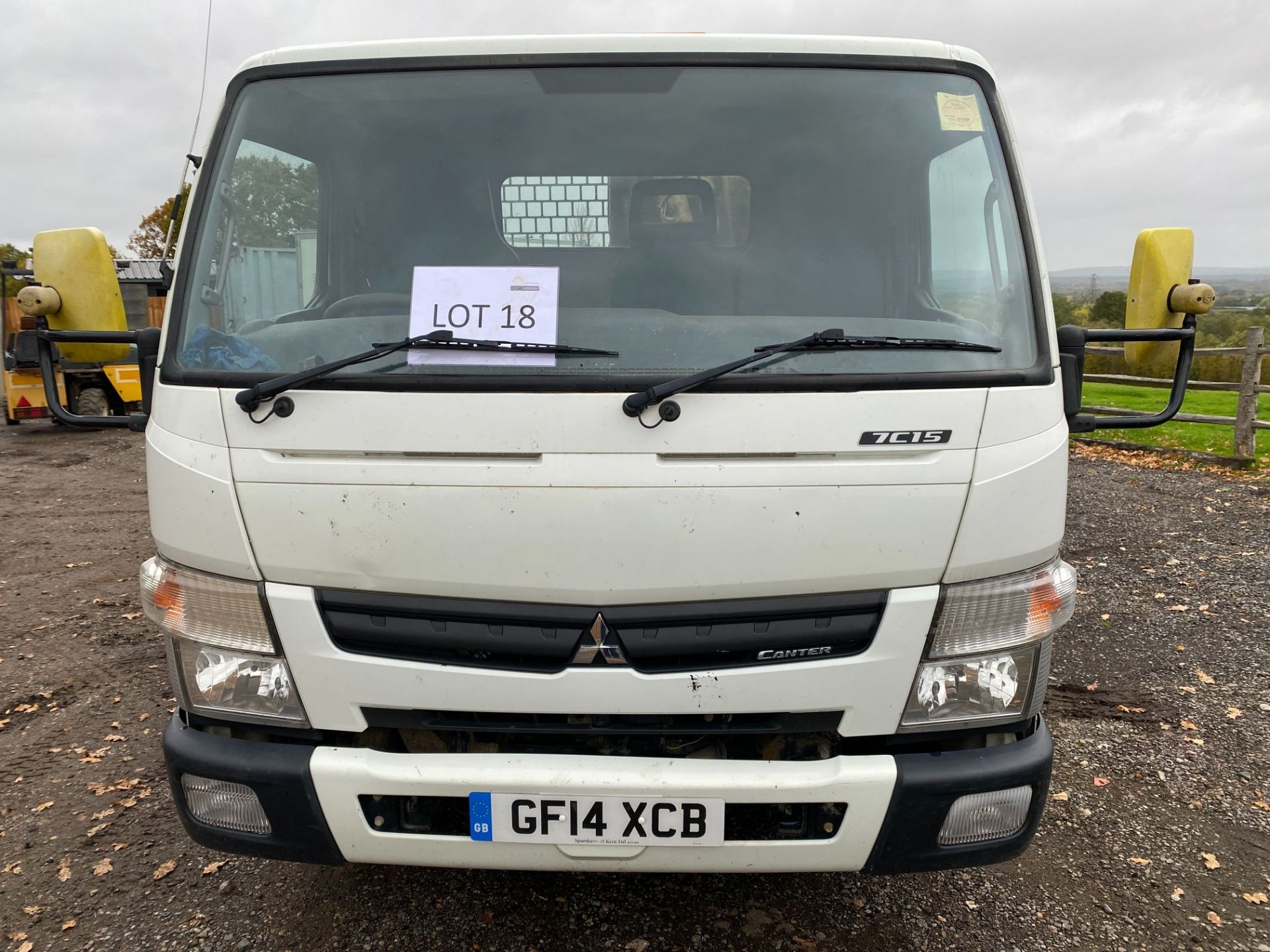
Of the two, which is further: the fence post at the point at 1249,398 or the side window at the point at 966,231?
the fence post at the point at 1249,398

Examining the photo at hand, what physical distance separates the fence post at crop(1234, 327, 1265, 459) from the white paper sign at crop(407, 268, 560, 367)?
11.1 meters

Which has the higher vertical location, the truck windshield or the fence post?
the truck windshield

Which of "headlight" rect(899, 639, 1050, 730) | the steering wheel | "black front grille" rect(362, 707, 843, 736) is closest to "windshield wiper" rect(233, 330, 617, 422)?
the steering wheel

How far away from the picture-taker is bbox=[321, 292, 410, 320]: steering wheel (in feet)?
7.14

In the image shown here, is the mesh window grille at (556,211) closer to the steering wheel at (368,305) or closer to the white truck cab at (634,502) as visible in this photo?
the white truck cab at (634,502)

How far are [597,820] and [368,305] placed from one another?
1.36m

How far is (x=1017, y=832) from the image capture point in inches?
83.8

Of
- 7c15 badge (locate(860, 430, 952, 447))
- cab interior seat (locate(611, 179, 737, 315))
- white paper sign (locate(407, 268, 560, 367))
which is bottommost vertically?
7c15 badge (locate(860, 430, 952, 447))

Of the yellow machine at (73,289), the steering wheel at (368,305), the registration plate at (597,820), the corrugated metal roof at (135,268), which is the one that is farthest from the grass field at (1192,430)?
the corrugated metal roof at (135,268)

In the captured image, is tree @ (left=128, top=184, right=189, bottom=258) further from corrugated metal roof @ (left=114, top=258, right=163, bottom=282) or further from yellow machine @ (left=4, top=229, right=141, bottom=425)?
yellow machine @ (left=4, top=229, right=141, bottom=425)

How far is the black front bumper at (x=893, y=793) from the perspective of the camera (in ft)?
6.65

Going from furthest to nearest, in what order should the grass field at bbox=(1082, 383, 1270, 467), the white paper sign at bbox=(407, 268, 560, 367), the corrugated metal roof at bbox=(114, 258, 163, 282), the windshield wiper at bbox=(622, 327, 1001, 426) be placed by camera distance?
1. the corrugated metal roof at bbox=(114, 258, 163, 282)
2. the grass field at bbox=(1082, 383, 1270, 467)
3. the white paper sign at bbox=(407, 268, 560, 367)
4. the windshield wiper at bbox=(622, 327, 1001, 426)

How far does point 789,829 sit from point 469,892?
3.90 ft

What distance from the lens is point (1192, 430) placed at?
52.2 ft
